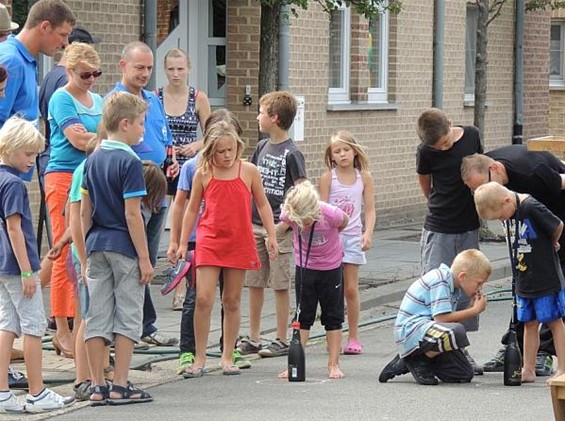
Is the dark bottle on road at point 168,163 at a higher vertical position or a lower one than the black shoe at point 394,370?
higher

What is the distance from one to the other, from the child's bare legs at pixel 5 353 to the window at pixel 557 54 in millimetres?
23913

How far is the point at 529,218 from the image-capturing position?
9.76m

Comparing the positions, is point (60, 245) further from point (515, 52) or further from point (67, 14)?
point (515, 52)

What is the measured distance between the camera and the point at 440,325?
9.78m

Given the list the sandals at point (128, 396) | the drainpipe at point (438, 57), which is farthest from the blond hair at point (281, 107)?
the drainpipe at point (438, 57)

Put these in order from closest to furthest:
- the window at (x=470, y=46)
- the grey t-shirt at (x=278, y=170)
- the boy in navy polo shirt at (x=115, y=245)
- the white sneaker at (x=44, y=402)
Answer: the white sneaker at (x=44, y=402) < the boy in navy polo shirt at (x=115, y=245) < the grey t-shirt at (x=278, y=170) < the window at (x=470, y=46)

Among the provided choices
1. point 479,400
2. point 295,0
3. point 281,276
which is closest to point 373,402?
point 479,400

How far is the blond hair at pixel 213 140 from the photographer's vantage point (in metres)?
9.92

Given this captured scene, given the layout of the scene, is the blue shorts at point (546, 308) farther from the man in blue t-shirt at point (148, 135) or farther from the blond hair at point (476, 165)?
the man in blue t-shirt at point (148, 135)

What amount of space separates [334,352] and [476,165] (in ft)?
5.09

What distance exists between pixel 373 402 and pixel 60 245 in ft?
7.22

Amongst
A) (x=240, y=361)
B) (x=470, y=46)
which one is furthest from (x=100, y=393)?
(x=470, y=46)

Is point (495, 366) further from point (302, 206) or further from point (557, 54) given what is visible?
point (557, 54)

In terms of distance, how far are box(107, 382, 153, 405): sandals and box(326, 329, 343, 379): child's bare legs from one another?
144cm
